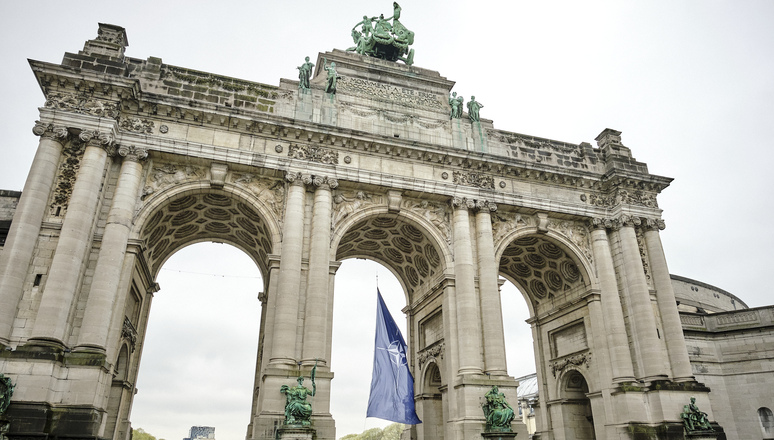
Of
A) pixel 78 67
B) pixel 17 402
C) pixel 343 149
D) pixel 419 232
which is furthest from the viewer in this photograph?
pixel 419 232

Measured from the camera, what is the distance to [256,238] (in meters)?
24.8

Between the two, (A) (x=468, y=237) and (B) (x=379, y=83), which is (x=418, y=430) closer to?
(A) (x=468, y=237)

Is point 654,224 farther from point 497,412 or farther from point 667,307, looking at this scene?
point 497,412

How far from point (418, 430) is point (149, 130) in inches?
710

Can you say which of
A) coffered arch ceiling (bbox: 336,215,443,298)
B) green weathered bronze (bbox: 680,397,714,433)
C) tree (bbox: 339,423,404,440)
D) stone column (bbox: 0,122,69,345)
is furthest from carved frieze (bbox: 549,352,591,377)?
tree (bbox: 339,423,404,440)

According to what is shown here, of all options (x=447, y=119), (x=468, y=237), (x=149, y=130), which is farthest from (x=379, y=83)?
(x=149, y=130)

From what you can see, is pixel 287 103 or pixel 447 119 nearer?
pixel 287 103

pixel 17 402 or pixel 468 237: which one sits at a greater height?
pixel 468 237

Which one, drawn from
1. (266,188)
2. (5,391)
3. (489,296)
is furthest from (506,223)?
(5,391)

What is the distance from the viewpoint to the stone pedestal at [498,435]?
1906cm

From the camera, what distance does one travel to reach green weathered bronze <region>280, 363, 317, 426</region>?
1698 centimetres

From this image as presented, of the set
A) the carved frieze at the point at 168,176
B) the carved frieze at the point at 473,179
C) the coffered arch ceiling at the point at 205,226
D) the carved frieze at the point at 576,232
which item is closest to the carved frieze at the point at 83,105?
the carved frieze at the point at 168,176

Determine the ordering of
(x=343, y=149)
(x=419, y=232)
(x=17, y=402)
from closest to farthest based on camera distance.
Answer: (x=17, y=402)
(x=343, y=149)
(x=419, y=232)

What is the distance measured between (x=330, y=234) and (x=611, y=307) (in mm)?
13109
